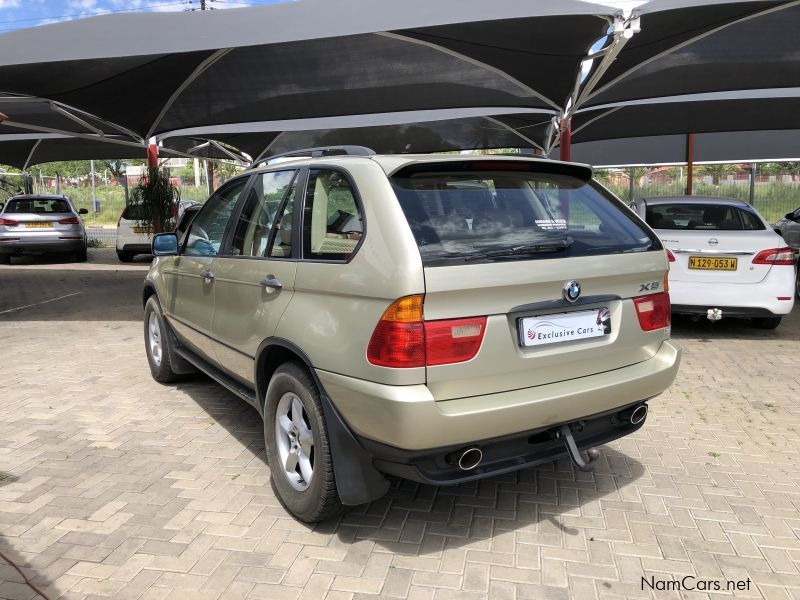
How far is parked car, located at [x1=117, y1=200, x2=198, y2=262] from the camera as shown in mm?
14789

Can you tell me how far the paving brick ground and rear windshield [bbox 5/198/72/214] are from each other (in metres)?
11.3

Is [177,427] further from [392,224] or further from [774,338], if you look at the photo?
[774,338]

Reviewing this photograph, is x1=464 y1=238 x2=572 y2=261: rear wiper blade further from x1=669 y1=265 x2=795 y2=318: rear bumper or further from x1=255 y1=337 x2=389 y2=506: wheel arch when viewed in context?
x1=669 y1=265 x2=795 y2=318: rear bumper

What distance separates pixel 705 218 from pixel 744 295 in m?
1.07

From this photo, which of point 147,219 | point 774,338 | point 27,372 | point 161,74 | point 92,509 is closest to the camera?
point 92,509

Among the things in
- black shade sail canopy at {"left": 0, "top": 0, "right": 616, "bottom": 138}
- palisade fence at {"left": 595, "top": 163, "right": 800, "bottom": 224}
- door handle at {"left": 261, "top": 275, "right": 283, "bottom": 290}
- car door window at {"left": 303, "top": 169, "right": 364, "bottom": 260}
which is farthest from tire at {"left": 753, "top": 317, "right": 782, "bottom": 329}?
palisade fence at {"left": 595, "top": 163, "right": 800, "bottom": 224}

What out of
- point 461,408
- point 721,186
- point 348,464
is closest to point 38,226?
point 348,464

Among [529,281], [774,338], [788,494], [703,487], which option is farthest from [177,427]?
[774,338]

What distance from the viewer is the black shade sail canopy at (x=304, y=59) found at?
6.55 m

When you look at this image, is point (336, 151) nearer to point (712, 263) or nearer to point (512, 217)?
point (512, 217)

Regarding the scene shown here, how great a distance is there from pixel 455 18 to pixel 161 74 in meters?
4.95

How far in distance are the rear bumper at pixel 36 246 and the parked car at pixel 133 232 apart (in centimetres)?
111

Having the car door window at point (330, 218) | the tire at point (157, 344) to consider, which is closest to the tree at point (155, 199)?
the tire at point (157, 344)

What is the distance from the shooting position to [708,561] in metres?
2.81
